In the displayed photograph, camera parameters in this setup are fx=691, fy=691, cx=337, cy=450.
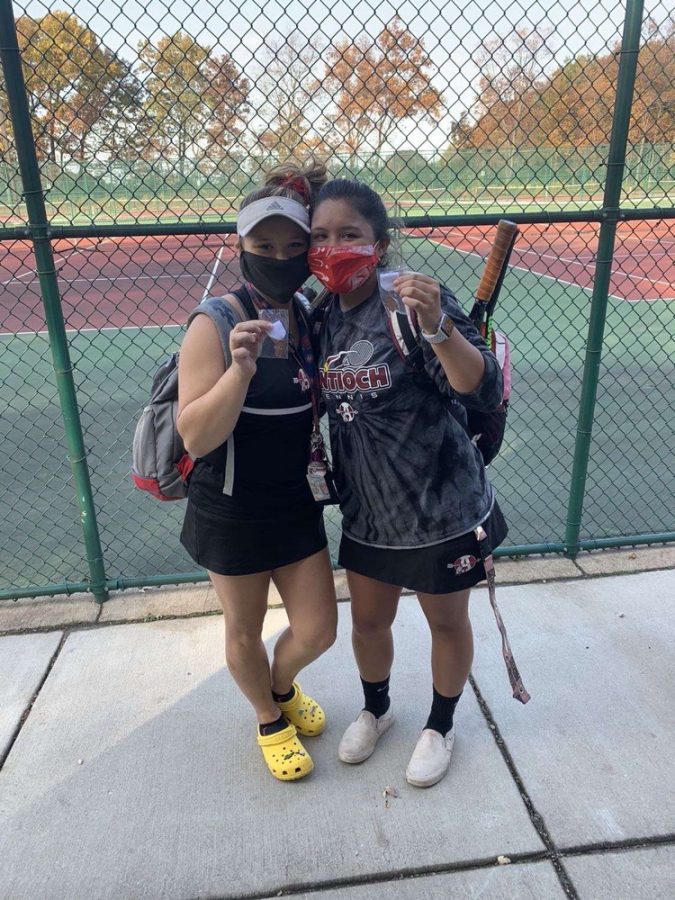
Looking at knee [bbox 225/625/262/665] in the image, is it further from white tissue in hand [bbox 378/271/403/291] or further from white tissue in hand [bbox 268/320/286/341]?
white tissue in hand [bbox 378/271/403/291]

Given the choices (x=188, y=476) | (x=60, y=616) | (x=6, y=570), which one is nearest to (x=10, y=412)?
(x=6, y=570)

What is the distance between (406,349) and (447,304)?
0.15m

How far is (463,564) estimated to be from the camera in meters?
1.97

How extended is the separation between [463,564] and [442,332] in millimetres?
708

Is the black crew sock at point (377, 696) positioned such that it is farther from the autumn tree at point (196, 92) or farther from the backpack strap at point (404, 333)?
the autumn tree at point (196, 92)

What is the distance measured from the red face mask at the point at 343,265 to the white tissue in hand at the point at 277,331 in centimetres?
18

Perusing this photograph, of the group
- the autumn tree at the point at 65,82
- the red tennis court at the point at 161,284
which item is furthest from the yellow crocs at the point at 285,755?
the red tennis court at the point at 161,284

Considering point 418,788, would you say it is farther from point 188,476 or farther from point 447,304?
point 447,304

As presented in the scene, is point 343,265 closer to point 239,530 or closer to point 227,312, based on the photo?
point 227,312

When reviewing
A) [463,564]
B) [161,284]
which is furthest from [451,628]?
[161,284]

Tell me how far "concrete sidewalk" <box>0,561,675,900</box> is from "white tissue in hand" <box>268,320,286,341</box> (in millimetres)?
1481

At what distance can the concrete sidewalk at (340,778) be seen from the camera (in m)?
1.95

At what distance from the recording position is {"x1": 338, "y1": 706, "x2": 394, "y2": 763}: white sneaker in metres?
2.33

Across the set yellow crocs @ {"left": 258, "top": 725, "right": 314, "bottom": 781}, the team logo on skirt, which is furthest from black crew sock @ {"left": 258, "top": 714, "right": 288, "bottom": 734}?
the team logo on skirt
